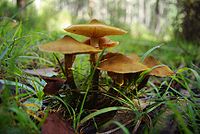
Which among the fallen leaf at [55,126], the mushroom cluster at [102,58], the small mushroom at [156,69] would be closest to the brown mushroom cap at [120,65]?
the mushroom cluster at [102,58]

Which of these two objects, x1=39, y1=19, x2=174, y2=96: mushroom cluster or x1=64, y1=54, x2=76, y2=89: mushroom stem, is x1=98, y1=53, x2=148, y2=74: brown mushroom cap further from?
x1=64, y1=54, x2=76, y2=89: mushroom stem

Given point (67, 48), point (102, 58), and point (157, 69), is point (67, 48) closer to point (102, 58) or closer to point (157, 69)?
point (102, 58)

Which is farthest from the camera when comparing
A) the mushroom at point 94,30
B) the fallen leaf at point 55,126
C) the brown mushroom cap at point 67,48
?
the mushroom at point 94,30

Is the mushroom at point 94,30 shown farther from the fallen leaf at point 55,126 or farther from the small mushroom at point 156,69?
the fallen leaf at point 55,126

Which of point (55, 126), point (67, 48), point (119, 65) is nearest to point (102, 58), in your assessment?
point (119, 65)

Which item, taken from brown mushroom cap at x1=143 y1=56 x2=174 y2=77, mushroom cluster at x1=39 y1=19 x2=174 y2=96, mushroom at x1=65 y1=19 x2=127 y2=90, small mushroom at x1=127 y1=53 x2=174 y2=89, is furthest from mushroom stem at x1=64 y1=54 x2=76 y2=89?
brown mushroom cap at x1=143 y1=56 x2=174 y2=77

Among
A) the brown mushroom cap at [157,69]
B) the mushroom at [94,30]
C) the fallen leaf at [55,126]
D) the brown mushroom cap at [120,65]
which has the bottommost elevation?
the fallen leaf at [55,126]
